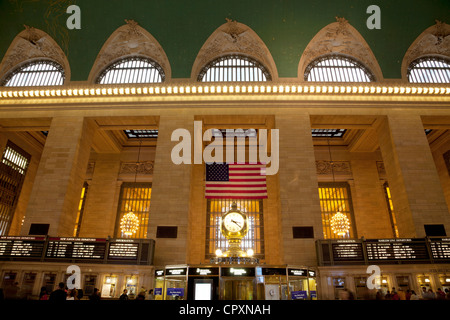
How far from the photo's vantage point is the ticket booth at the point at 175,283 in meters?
7.36

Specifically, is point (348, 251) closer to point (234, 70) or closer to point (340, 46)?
point (234, 70)

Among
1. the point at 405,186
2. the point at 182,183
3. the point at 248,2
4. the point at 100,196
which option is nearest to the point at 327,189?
the point at 405,186

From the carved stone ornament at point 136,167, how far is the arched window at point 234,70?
20.1 feet

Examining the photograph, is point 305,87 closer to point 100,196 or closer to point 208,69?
point 208,69

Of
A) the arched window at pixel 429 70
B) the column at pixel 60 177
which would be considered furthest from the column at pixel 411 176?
the column at pixel 60 177

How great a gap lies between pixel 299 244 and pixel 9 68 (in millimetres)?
15444

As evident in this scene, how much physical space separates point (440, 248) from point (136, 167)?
14390mm

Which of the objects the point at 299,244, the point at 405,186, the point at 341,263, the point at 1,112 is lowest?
the point at 341,263

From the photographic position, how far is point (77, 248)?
372 inches

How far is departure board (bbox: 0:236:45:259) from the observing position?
9469mm

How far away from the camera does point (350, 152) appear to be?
16.4 metres

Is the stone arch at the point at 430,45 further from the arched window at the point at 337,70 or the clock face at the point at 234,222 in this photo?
the clock face at the point at 234,222

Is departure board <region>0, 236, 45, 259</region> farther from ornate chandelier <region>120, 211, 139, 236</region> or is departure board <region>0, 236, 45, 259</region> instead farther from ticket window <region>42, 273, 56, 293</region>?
ornate chandelier <region>120, 211, 139, 236</region>

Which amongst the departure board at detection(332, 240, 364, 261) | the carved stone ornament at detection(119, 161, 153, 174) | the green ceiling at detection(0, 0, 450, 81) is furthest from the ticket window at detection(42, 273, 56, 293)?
the departure board at detection(332, 240, 364, 261)
